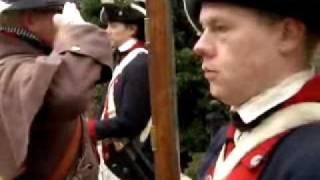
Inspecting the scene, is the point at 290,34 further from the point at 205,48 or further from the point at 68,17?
the point at 68,17

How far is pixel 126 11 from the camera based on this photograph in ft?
19.4

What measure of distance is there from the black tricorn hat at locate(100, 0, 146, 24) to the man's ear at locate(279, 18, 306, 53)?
3698 millimetres

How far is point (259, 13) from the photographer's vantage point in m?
2.14

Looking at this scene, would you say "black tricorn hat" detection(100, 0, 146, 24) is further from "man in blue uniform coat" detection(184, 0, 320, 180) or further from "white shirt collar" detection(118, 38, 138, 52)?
"man in blue uniform coat" detection(184, 0, 320, 180)

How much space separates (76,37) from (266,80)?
1420 mm

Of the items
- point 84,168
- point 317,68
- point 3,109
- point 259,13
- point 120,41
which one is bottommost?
point 120,41

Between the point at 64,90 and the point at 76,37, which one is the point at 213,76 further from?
the point at 76,37

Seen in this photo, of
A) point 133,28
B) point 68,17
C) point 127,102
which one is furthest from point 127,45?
point 68,17

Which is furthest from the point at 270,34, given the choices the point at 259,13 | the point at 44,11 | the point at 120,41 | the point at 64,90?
the point at 120,41

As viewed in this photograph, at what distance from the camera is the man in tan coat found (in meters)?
3.20

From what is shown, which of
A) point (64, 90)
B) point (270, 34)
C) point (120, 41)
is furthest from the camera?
point (120, 41)

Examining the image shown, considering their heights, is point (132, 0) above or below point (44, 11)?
below

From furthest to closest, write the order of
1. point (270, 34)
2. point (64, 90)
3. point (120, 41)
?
point (120, 41) < point (64, 90) < point (270, 34)

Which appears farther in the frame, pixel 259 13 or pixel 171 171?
pixel 171 171
